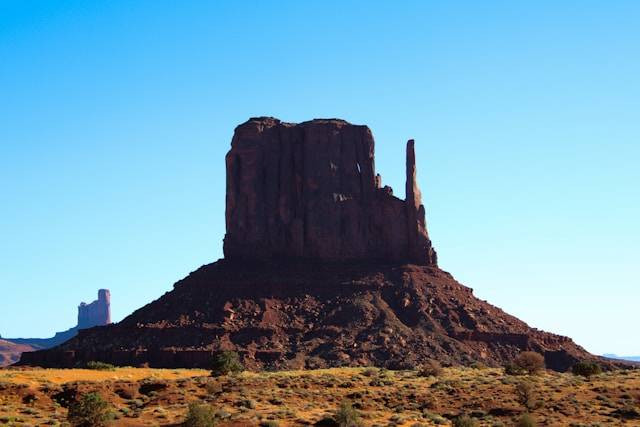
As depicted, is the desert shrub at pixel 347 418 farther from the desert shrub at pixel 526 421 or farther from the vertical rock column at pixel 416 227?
the vertical rock column at pixel 416 227

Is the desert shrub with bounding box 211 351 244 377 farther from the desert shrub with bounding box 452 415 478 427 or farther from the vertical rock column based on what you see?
the vertical rock column

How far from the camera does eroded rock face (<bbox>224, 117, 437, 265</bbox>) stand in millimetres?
133875

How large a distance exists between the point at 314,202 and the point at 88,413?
75.5 m

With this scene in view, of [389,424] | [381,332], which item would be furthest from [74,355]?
[389,424]

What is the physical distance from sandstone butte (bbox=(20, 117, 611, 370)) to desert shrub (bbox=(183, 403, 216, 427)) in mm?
45668

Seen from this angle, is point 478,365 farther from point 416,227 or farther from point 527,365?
point 416,227

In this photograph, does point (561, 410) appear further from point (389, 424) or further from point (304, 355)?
point (304, 355)

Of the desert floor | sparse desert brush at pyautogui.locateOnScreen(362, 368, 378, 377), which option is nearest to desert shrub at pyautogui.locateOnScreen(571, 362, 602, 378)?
the desert floor

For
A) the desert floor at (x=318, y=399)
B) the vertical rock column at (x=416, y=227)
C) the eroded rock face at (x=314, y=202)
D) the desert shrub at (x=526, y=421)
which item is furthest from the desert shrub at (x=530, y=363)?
the eroded rock face at (x=314, y=202)

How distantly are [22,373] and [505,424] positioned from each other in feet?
112

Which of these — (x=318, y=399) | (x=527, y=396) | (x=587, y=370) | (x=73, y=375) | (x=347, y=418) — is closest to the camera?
(x=347, y=418)

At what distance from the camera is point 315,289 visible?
417 feet

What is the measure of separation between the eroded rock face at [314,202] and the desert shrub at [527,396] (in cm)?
6104

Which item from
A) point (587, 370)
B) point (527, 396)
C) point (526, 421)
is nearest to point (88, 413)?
point (526, 421)
